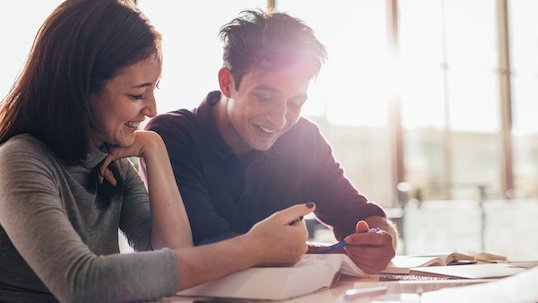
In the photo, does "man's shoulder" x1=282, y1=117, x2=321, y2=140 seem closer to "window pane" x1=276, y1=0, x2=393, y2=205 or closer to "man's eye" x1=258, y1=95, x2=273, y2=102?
"man's eye" x1=258, y1=95, x2=273, y2=102

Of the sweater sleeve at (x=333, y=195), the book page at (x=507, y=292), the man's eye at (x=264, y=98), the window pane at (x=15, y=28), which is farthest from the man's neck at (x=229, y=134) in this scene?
the window pane at (x=15, y=28)

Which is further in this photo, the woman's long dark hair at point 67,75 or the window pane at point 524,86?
the window pane at point 524,86

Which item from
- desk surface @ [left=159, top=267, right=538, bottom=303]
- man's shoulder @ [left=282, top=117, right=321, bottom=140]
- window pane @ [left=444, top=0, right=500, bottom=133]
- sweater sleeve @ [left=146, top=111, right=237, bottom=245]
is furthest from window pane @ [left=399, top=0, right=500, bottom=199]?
desk surface @ [left=159, top=267, right=538, bottom=303]

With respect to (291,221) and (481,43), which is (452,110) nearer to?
(481,43)

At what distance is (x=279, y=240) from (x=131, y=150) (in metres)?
0.51

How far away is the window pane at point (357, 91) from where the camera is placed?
5.54 meters

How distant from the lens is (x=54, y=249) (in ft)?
3.54

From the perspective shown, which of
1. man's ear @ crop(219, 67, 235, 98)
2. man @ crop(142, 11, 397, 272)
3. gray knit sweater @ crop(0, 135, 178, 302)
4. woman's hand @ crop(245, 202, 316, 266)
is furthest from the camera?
man's ear @ crop(219, 67, 235, 98)

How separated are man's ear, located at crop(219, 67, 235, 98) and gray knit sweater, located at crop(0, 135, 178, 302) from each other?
0.64 meters

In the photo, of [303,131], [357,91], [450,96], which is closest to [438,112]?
[450,96]

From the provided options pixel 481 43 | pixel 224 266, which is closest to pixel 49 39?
pixel 224 266

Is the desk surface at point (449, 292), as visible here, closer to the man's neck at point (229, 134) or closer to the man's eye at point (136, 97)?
the man's eye at point (136, 97)

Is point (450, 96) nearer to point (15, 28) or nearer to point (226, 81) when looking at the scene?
point (15, 28)

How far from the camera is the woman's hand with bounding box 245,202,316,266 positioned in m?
1.18
